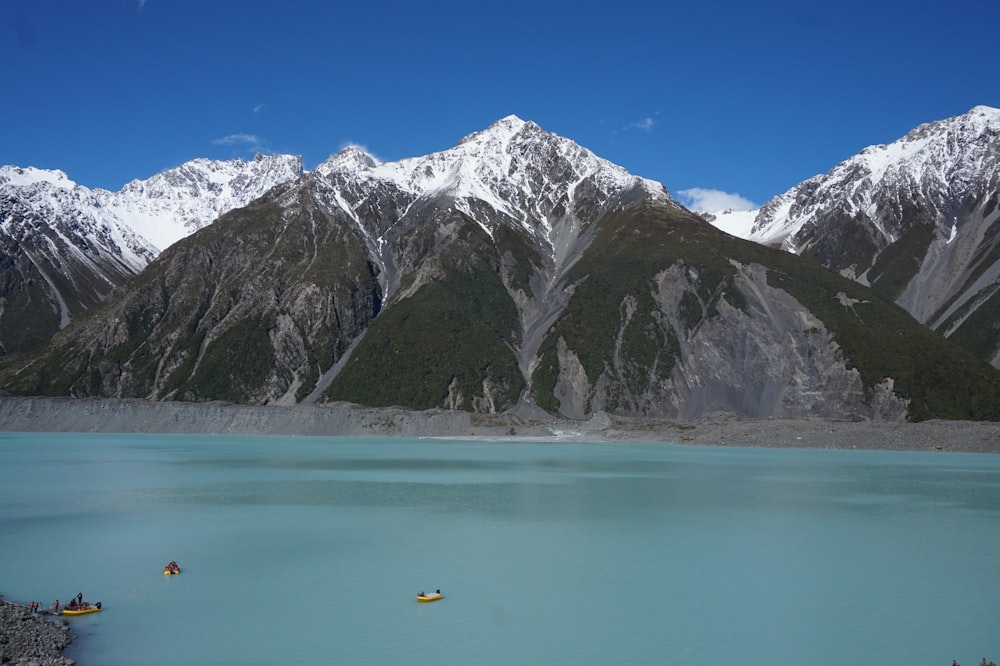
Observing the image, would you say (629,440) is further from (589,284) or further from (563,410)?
(589,284)

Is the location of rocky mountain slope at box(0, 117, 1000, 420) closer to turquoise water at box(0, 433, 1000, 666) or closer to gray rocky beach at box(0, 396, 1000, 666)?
gray rocky beach at box(0, 396, 1000, 666)

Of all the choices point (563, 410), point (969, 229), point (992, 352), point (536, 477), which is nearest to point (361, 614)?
point (536, 477)

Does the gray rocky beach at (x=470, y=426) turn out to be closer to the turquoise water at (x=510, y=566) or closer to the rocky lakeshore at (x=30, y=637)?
the turquoise water at (x=510, y=566)

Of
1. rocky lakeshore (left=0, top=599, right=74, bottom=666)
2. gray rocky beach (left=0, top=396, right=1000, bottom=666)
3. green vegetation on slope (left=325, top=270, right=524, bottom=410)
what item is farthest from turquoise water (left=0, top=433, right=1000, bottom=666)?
green vegetation on slope (left=325, top=270, right=524, bottom=410)

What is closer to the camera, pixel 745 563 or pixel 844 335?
pixel 745 563

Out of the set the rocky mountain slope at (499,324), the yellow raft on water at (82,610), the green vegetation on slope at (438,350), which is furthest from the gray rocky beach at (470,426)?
the yellow raft on water at (82,610)

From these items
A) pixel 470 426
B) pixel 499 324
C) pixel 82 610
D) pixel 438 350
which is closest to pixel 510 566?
pixel 82 610
